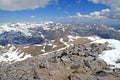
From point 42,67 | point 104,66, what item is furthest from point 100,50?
point 42,67

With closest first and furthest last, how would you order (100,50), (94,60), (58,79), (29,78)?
1. (58,79)
2. (29,78)
3. (94,60)
4. (100,50)

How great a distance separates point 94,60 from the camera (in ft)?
202

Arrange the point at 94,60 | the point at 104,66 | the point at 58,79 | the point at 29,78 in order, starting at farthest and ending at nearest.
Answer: the point at 94,60 < the point at 104,66 < the point at 29,78 < the point at 58,79

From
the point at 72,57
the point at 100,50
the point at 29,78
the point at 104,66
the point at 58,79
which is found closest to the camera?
the point at 58,79

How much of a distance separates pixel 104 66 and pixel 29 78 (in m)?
18.3

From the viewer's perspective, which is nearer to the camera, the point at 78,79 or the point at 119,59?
the point at 78,79

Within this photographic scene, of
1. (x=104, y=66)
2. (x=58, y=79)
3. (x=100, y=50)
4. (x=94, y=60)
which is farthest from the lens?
(x=100, y=50)

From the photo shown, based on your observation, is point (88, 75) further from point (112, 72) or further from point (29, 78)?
point (29, 78)

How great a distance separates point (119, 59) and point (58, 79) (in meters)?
18.6

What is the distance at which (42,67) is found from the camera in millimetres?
56938

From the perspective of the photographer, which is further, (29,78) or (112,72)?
(29,78)

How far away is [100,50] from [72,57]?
41.1 feet

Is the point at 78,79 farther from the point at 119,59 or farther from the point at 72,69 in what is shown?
the point at 119,59

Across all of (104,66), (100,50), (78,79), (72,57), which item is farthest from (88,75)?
(100,50)
